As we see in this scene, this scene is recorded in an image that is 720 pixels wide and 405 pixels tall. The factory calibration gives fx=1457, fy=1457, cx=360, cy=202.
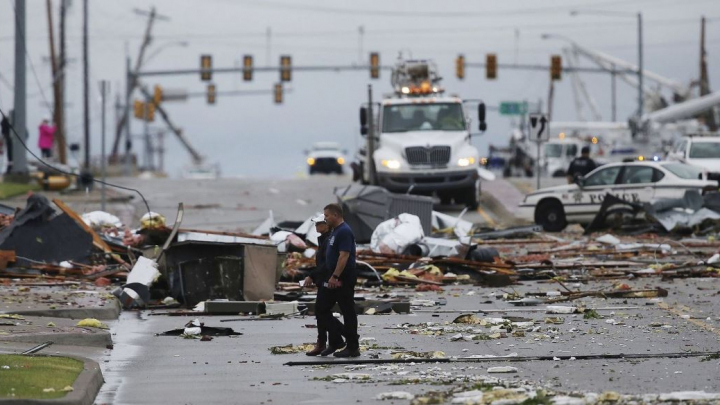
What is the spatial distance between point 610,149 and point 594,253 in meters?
51.1

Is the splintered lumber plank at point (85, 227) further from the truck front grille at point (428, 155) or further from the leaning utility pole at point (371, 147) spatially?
the leaning utility pole at point (371, 147)

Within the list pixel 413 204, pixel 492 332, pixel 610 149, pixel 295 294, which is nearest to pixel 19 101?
pixel 413 204

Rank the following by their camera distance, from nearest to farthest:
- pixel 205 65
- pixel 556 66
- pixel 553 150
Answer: pixel 556 66
pixel 205 65
pixel 553 150

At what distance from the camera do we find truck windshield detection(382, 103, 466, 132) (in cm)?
3834

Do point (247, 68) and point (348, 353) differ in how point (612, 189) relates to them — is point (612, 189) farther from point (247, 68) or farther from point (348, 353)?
point (247, 68)

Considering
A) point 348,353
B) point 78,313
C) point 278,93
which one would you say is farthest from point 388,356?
point 278,93

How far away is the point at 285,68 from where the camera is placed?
228 ft

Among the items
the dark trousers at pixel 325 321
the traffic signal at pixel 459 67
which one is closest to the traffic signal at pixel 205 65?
the traffic signal at pixel 459 67

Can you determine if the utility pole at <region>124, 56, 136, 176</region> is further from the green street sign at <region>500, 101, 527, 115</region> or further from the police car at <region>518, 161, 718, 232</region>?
the police car at <region>518, 161, 718, 232</region>

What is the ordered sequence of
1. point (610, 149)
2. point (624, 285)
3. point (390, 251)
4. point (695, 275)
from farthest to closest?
1. point (610, 149)
2. point (390, 251)
3. point (695, 275)
4. point (624, 285)

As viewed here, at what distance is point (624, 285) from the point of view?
2000 centimetres

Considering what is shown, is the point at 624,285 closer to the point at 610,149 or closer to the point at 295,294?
the point at 295,294

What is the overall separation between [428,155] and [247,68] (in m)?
32.0

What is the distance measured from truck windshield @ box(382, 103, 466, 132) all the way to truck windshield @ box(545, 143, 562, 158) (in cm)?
3679
